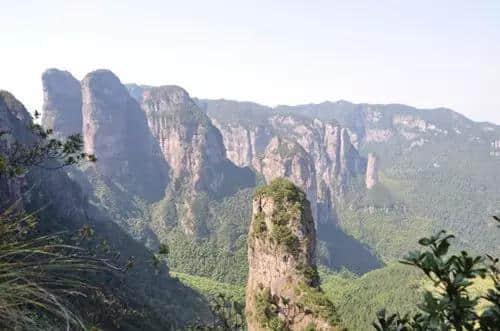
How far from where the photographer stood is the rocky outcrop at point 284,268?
30.8 m

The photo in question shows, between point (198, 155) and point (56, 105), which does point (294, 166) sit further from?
point (56, 105)

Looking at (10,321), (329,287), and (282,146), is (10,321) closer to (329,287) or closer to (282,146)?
(329,287)

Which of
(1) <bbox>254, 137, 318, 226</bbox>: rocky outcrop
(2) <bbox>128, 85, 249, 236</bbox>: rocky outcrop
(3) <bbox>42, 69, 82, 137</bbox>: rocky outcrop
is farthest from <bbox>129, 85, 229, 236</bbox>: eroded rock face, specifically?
(3) <bbox>42, 69, 82, 137</bbox>: rocky outcrop

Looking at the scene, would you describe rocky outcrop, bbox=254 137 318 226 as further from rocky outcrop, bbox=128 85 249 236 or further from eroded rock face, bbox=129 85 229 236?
eroded rock face, bbox=129 85 229 236

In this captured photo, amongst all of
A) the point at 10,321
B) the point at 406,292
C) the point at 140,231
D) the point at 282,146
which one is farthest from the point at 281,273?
the point at 282,146

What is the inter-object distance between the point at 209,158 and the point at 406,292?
10186 cm

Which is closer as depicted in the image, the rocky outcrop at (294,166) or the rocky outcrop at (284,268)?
the rocky outcrop at (284,268)

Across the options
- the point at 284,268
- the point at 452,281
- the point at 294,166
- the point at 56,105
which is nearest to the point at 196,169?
the point at 294,166

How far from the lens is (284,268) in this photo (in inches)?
1325

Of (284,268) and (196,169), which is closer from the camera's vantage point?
(284,268)

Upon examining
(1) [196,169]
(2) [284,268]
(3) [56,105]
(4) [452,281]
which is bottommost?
(1) [196,169]

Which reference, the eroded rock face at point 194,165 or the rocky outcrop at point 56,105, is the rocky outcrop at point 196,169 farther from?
the rocky outcrop at point 56,105

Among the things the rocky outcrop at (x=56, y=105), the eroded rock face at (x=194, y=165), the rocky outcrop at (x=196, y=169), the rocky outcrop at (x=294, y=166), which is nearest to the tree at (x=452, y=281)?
the rocky outcrop at (x=196, y=169)

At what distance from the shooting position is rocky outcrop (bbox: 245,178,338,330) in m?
30.8
